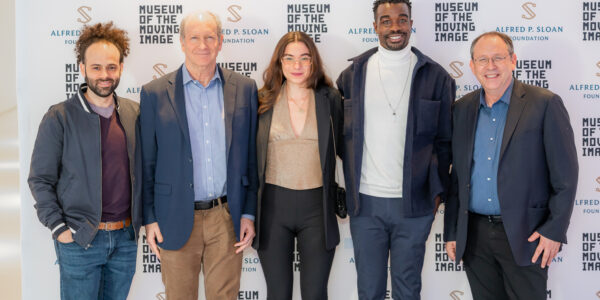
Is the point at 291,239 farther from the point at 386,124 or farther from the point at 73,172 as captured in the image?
the point at 73,172

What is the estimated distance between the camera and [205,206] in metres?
2.80

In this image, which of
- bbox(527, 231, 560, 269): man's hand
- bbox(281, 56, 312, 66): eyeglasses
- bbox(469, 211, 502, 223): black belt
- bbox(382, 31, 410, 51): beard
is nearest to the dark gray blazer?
bbox(281, 56, 312, 66): eyeglasses

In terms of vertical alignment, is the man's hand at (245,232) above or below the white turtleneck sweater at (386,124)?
below

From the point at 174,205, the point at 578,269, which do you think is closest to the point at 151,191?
the point at 174,205

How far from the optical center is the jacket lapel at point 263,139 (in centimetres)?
282

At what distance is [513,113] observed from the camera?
2551mm

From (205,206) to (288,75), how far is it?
0.94m

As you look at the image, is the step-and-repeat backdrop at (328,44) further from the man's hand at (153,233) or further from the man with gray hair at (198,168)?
the man's hand at (153,233)

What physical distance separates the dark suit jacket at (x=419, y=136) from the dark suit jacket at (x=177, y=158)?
607 mm

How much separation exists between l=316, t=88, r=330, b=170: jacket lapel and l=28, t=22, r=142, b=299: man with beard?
1.08 metres

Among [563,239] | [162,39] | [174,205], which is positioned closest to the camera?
[563,239]

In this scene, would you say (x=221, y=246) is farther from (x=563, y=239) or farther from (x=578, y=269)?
(x=578, y=269)

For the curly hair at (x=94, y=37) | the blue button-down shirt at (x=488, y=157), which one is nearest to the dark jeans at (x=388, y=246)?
the blue button-down shirt at (x=488, y=157)

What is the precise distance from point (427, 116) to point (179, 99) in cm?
147
